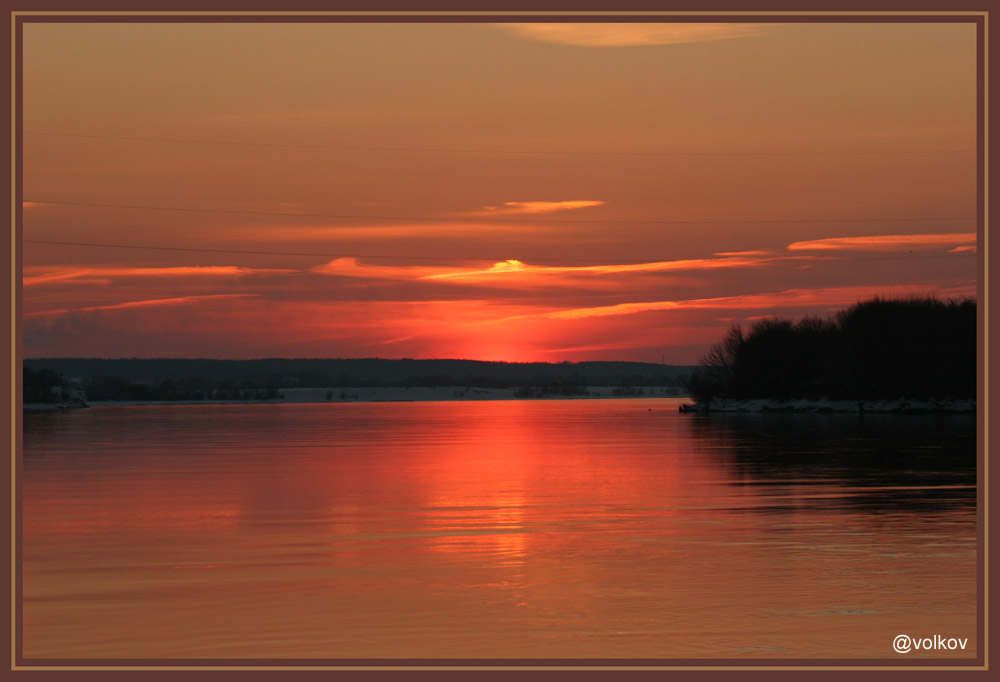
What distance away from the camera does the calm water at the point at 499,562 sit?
13.9 m

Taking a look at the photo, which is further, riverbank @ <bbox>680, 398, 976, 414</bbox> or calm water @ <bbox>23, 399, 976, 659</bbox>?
riverbank @ <bbox>680, 398, 976, 414</bbox>

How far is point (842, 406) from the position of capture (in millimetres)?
136375

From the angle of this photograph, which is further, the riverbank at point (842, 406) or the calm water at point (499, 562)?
the riverbank at point (842, 406)

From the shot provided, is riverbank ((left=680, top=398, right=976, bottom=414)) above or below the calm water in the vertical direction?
below

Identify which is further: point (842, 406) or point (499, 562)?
point (842, 406)

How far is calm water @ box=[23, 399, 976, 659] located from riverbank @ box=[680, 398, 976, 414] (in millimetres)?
87789

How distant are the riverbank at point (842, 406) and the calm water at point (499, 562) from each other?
Result: 288 ft

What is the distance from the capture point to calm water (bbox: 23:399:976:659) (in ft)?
45.4

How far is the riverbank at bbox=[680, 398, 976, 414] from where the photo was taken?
120 metres

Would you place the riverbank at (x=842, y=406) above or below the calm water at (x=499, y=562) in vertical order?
below

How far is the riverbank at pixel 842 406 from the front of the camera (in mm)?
120312

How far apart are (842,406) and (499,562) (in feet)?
408

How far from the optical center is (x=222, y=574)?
18.2m
